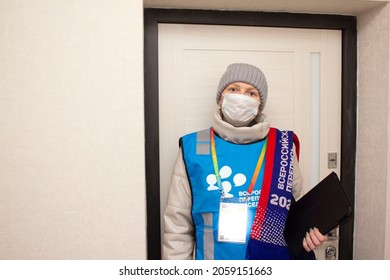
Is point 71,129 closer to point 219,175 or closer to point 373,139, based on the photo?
point 219,175

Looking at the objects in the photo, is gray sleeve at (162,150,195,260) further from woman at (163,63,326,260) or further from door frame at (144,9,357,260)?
door frame at (144,9,357,260)

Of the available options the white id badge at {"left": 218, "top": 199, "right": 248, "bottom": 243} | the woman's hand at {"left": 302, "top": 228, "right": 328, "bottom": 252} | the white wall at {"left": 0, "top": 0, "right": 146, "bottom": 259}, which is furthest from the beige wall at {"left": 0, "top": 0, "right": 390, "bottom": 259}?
the woman's hand at {"left": 302, "top": 228, "right": 328, "bottom": 252}

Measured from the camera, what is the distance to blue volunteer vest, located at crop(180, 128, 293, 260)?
1.26m

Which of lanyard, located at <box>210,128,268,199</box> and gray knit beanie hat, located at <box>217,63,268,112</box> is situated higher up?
gray knit beanie hat, located at <box>217,63,268,112</box>

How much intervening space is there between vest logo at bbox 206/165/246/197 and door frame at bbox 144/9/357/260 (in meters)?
0.41

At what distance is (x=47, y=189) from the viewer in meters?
1.32

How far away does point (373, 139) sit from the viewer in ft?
5.28

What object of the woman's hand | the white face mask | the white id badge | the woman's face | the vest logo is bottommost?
the woman's hand

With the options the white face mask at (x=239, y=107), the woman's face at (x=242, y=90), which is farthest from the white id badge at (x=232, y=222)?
the woman's face at (x=242, y=90)

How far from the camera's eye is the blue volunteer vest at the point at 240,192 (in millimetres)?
1261

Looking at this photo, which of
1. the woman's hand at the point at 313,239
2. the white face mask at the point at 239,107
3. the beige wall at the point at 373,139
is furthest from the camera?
the beige wall at the point at 373,139

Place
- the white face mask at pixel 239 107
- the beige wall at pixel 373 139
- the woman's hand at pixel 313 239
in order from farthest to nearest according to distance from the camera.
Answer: the beige wall at pixel 373 139, the white face mask at pixel 239 107, the woman's hand at pixel 313 239

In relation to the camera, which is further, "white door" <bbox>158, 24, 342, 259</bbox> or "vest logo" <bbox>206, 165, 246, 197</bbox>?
"white door" <bbox>158, 24, 342, 259</bbox>

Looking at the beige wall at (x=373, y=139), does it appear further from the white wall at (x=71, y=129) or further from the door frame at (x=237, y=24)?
the white wall at (x=71, y=129)
